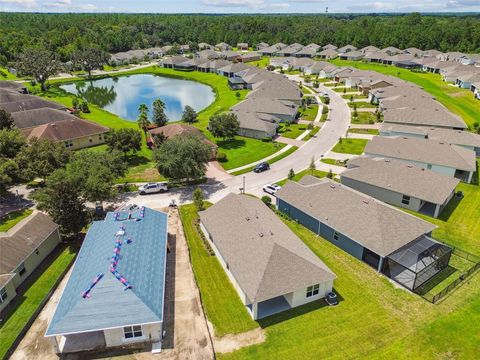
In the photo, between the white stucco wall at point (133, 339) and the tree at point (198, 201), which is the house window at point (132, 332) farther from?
the tree at point (198, 201)

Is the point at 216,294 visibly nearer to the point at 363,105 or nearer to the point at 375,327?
the point at 375,327

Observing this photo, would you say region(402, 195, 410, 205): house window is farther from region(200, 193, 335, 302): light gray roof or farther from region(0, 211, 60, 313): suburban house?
region(0, 211, 60, 313): suburban house

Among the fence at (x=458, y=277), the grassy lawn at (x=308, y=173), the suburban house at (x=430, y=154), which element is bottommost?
the fence at (x=458, y=277)

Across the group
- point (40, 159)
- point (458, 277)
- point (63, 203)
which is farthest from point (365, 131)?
point (40, 159)

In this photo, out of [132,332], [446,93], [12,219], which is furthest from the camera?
[446,93]

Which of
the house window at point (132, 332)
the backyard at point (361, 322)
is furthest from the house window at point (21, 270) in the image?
the backyard at point (361, 322)

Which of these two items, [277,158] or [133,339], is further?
[277,158]

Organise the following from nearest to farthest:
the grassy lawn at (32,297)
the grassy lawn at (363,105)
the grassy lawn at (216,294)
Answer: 1. the grassy lawn at (32,297)
2. the grassy lawn at (216,294)
3. the grassy lawn at (363,105)
